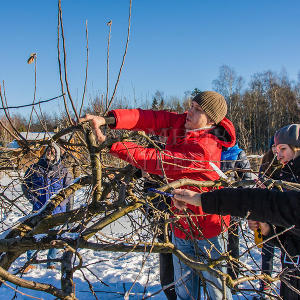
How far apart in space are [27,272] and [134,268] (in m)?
1.49

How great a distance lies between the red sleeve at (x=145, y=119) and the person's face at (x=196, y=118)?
125 millimetres

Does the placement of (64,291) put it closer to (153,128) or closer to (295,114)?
(153,128)

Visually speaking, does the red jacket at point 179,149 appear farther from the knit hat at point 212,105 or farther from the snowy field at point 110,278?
the snowy field at point 110,278

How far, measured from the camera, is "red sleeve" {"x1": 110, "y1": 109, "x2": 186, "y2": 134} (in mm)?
1663

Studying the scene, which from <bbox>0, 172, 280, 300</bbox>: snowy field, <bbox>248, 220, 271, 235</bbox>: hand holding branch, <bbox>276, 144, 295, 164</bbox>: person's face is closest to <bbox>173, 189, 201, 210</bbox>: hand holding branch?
<bbox>248, 220, 271, 235</bbox>: hand holding branch

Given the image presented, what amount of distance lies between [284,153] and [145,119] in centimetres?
116

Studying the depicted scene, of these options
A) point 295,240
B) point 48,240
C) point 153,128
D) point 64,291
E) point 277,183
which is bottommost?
point 295,240

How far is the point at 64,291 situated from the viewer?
1.20m

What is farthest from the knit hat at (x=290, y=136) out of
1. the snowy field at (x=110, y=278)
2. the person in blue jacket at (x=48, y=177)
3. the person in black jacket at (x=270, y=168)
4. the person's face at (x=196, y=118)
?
the person in blue jacket at (x=48, y=177)

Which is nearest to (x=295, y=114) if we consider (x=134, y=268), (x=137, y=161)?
(x=134, y=268)

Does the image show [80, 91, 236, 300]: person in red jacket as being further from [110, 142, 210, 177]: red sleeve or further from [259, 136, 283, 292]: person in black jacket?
[259, 136, 283, 292]: person in black jacket

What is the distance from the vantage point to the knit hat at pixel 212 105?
177cm

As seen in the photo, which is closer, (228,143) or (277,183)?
(277,183)

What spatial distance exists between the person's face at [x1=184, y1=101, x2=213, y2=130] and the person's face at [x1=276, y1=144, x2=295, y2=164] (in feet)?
2.45
